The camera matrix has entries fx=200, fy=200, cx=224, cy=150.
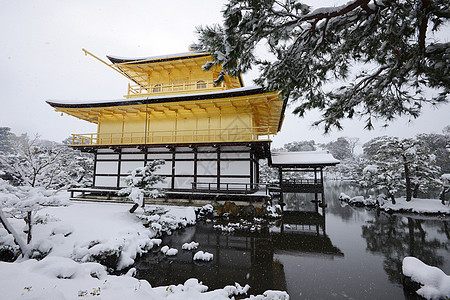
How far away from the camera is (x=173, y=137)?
14172 millimetres

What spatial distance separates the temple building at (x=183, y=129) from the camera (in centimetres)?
1253

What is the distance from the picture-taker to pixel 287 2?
130 inches

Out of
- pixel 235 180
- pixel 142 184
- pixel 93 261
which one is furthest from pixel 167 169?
pixel 93 261

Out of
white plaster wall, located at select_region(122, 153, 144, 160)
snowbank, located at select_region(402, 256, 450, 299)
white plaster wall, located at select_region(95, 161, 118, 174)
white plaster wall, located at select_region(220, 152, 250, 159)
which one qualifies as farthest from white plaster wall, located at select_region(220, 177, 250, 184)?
snowbank, located at select_region(402, 256, 450, 299)

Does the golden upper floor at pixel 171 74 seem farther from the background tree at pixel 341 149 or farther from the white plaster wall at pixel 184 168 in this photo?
the background tree at pixel 341 149

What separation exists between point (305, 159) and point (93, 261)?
44.1 feet

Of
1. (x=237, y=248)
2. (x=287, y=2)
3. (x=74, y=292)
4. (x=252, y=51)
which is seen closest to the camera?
(x=74, y=292)

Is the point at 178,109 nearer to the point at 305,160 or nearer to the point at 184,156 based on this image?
the point at 184,156

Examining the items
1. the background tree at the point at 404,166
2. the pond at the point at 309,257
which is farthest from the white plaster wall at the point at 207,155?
the background tree at the point at 404,166

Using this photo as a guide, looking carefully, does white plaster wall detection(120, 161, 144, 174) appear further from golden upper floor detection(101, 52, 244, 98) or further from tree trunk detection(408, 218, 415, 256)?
tree trunk detection(408, 218, 415, 256)

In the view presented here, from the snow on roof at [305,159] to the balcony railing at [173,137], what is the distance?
2.18 m

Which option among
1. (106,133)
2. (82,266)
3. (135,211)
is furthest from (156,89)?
(82,266)

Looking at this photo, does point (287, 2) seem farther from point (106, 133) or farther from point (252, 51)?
point (106, 133)

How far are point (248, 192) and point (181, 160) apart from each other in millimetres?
5068
